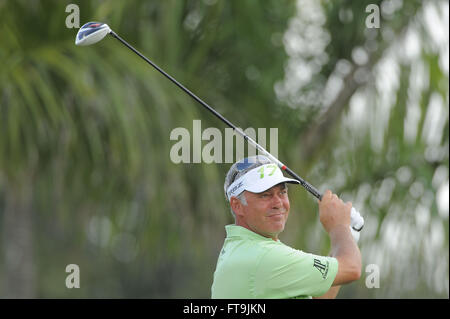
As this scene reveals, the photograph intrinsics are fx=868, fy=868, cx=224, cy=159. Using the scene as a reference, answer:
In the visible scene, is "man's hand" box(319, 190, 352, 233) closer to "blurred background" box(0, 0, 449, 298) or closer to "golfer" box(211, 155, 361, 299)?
"golfer" box(211, 155, 361, 299)

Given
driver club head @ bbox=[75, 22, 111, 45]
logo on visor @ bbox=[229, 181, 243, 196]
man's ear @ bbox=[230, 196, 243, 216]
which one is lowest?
man's ear @ bbox=[230, 196, 243, 216]

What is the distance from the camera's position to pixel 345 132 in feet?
28.2

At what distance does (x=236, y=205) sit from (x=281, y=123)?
491cm

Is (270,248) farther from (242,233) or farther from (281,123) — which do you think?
(281,123)

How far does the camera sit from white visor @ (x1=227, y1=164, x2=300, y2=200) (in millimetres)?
3406

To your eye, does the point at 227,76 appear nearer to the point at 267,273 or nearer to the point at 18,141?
the point at 18,141

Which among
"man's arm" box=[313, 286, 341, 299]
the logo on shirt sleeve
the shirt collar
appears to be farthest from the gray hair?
"man's arm" box=[313, 286, 341, 299]

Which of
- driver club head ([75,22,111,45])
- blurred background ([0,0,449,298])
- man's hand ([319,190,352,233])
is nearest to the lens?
man's hand ([319,190,352,233])

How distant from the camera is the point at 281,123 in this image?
8391 millimetres

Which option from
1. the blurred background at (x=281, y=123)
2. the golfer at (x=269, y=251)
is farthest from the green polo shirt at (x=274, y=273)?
the blurred background at (x=281, y=123)

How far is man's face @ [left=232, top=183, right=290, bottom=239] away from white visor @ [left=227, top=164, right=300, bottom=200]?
36 millimetres

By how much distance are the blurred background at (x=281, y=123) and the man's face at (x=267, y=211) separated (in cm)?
392

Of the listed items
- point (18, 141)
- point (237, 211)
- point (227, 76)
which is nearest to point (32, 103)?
point (18, 141)

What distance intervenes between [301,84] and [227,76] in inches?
29.3
